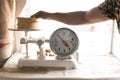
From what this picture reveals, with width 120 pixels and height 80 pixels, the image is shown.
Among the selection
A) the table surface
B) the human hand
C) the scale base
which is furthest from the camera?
the human hand

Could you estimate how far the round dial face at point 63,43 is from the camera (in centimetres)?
115

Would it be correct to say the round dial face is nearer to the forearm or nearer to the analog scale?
the analog scale

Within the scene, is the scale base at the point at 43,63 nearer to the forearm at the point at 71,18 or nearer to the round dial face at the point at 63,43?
the round dial face at the point at 63,43

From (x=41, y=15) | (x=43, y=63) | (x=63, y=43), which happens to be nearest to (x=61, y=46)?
(x=63, y=43)

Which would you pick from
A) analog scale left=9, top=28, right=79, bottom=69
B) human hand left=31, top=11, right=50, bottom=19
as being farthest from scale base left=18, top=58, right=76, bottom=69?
human hand left=31, top=11, right=50, bottom=19

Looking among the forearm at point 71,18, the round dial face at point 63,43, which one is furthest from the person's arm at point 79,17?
the round dial face at point 63,43

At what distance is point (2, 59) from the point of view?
1.22 metres

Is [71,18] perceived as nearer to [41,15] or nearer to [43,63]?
[41,15]

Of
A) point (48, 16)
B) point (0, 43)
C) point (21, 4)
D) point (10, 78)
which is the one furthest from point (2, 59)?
point (21, 4)

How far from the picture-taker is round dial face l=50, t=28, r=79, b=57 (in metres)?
1.15

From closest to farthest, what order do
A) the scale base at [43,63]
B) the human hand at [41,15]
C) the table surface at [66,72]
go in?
1. the table surface at [66,72]
2. the scale base at [43,63]
3. the human hand at [41,15]

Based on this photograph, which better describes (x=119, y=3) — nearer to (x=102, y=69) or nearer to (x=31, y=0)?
(x=102, y=69)

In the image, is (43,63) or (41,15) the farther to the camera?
(41,15)

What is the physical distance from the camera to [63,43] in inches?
45.1
